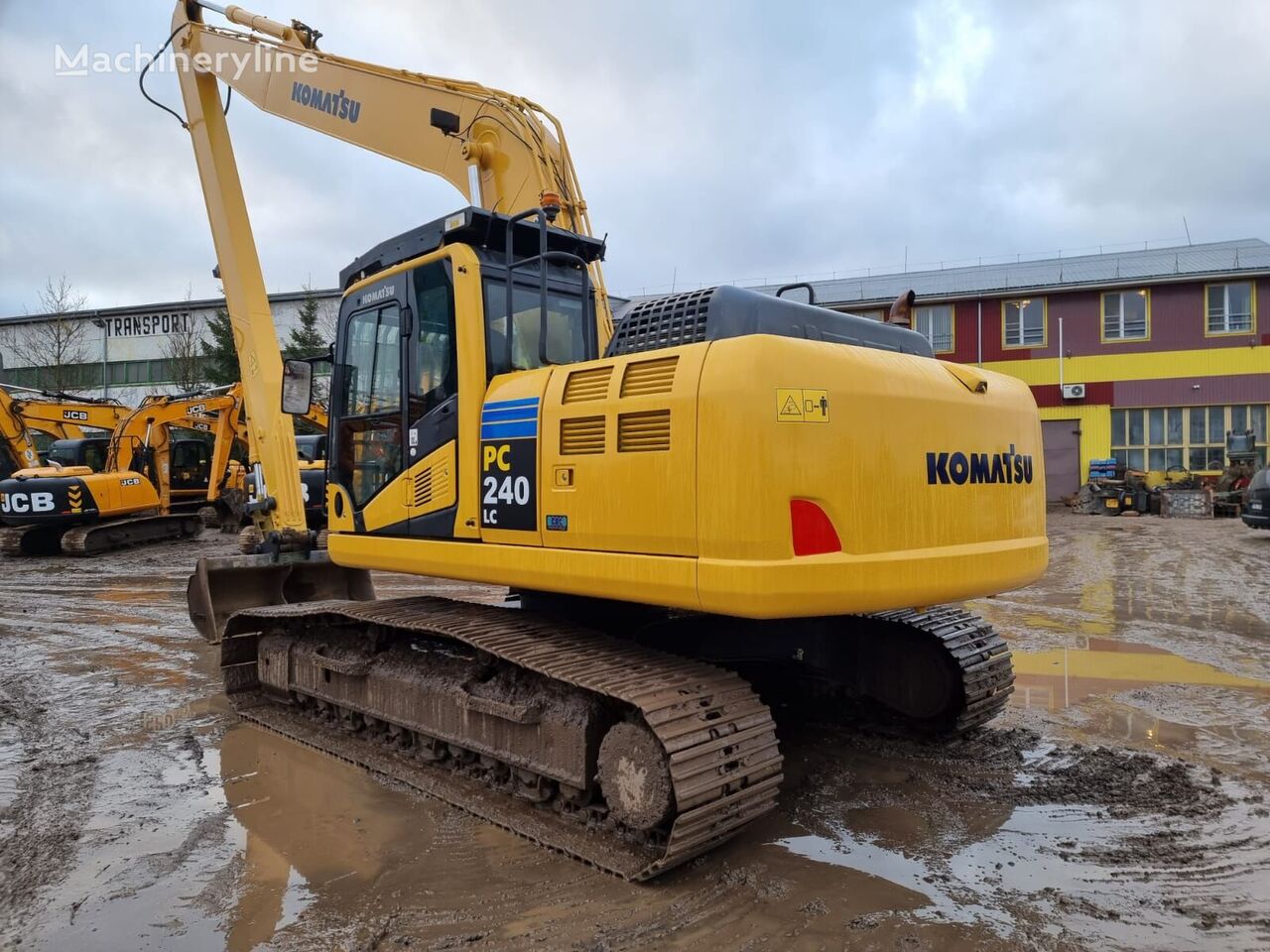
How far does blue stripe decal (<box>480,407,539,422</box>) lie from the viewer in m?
4.04

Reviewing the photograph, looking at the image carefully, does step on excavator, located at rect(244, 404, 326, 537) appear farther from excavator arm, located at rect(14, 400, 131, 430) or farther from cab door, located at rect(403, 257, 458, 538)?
excavator arm, located at rect(14, 400, 131, 430)

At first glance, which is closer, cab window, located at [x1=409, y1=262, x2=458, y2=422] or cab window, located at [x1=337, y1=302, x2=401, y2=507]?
cab window, located at [x1=409, y1=262, x2=458, y2=422]

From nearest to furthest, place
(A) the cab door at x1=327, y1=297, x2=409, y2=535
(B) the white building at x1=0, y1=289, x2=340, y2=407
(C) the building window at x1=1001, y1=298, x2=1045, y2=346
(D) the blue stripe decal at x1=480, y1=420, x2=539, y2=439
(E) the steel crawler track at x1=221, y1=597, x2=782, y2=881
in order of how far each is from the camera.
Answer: (E) the steel crawler track at x1=221, y1=597, x2=782, y2=881, (D) the blue stripe decal at x1=480, y1=420, x2=539, y2=439, (A) the cab door at x1=327, y1=297, x2=409, y2=535, (C) the building window at x1=1001, y1=298, x2=1045, y2=346, (B) the white building at x1=0, y1=289, x2=340, y2=407

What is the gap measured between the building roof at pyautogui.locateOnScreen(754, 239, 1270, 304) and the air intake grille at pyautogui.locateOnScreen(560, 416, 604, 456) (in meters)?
20.1

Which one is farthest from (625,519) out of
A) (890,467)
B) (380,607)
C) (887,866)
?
(380,607)

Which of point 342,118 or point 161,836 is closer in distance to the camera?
point 161,836

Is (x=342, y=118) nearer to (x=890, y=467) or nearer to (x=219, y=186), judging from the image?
(x=219, y=186)

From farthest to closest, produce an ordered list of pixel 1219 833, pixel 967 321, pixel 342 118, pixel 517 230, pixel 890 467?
pixel 967 321, pixel 342 118, pixel 517 230, pixel 1219 833, pixel 890 467

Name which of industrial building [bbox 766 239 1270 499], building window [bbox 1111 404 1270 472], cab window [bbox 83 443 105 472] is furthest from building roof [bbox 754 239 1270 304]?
cab window [bbox 83 443 105 472]

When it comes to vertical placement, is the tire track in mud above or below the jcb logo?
below

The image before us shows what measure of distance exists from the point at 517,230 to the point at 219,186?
4.49 meters

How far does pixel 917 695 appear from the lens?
4926mm

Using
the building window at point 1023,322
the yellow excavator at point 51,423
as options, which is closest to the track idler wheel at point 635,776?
the yellow excavator at point 51,423

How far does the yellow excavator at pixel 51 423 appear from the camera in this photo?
17641 millimetres
